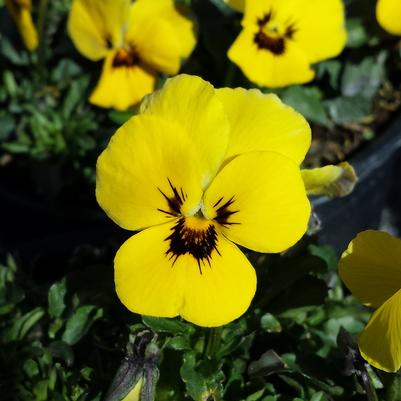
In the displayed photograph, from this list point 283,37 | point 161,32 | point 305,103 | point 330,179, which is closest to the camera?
point 330,179

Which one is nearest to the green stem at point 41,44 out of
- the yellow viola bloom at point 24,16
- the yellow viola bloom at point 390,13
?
the yellow viola bloom at point 24,16

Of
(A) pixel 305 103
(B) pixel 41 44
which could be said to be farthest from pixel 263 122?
(B) pixel 41 44

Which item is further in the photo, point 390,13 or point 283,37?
point 283,37

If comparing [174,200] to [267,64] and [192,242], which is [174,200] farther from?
[267,64]

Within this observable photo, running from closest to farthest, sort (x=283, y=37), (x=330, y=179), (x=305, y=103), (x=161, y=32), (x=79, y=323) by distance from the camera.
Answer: (x=330, y=179) → (x=79, y=323) → (x=283, y=37) → (x=161, y=32) → (x=305, y=103)

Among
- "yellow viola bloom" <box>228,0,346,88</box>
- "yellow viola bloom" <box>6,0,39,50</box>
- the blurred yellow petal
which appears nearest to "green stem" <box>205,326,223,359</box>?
"yellow viola bloom" <box>228,0,346,88</box>

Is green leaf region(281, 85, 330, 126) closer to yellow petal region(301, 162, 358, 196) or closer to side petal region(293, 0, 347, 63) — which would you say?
side petal region(293, 0, 347, 63)
